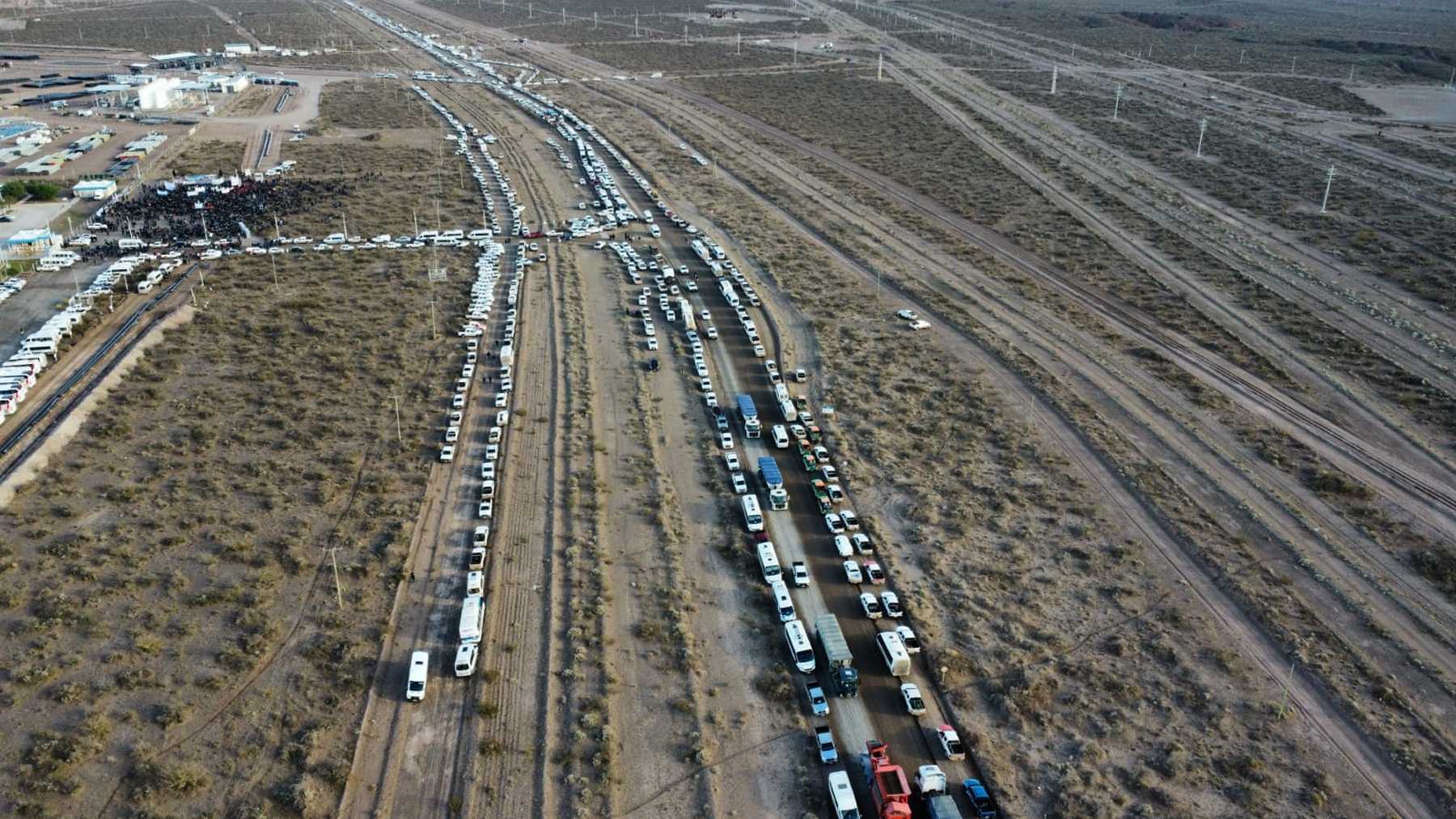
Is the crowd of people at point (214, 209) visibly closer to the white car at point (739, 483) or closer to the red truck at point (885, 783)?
the white car at point (739, 483)

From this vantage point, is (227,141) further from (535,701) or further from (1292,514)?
(1292,514)

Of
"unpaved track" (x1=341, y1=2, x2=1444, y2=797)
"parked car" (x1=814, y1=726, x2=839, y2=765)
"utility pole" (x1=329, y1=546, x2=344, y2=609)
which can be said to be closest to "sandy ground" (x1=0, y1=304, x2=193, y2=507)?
"utility pole" (x1=329, y1=546, x2=344, y2=609)

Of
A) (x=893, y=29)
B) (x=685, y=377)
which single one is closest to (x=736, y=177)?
(x=685, y=377)

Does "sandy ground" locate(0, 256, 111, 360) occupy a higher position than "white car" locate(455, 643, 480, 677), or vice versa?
"sandy ground" locate(0, 256, 111, 360)

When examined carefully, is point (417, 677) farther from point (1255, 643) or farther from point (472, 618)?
point (1255, 643)

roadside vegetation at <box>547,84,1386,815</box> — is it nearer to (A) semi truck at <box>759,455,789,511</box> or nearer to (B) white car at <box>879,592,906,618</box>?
(B) white car at <box>879,592,906,618</box>

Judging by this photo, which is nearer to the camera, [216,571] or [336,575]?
[336,575]

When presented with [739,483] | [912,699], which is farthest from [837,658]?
[739,483]
